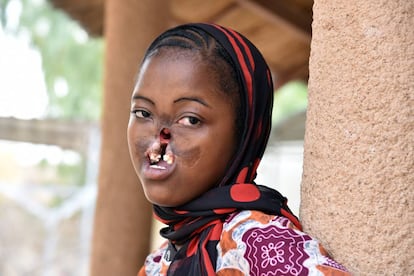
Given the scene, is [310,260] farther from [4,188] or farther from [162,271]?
[4,188]

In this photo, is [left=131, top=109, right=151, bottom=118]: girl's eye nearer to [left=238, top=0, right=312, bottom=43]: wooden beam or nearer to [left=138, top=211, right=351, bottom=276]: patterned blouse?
[left=138, top=211, right=351, bottom=276]: patterned blouse

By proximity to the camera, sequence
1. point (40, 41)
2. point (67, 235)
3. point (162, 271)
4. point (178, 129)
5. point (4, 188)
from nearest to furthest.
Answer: point (178, 129), point (162, 271), point (4, 188), point (67, 235), point (40, 41)

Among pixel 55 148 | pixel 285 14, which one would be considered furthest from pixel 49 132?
pixel 285 14

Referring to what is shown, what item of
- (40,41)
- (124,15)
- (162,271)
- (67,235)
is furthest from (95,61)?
(162,271)

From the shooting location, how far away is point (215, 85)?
1552mm

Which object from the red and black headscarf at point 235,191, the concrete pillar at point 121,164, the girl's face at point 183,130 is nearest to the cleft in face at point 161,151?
the girl's face at point 183,130

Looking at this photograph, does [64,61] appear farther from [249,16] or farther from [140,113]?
[140,113]

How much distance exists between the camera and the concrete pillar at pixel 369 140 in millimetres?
1409

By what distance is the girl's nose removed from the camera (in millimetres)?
1552

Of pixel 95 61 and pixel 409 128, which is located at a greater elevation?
pixel 409 128

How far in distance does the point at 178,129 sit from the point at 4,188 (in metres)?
10.4

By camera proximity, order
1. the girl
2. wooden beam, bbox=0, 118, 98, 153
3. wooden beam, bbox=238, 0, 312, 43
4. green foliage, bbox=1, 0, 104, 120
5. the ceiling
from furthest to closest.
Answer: green foliage, bbox=1, 0, 104, 120
wooden beam, bbox=0, 118, 98, 153
wooden beam, bbox=238, 0, 312, 43
the ceiling
the girl

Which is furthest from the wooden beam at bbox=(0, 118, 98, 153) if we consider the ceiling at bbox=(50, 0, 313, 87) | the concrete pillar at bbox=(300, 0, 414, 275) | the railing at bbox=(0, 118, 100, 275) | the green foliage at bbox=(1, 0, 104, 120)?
the green foliage at bbox=(1, 0, 104, 120)

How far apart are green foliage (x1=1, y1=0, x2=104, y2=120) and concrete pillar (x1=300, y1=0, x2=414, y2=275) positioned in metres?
17.2
